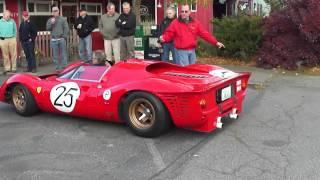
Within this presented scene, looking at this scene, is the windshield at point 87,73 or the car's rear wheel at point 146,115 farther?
the windshield at point 87,73

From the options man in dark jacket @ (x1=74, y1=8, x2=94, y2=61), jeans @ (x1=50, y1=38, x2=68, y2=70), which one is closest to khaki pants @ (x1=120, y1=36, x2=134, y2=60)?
man in dark jacket @ (x1=74, y1=8, x2=94, y2=61)

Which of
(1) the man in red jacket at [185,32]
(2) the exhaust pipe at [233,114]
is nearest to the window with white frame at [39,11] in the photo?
(1) the man in red jacket at [185,32]

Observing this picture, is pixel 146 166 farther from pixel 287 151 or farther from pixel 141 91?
pixel 287 151

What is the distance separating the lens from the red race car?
20.0 ft

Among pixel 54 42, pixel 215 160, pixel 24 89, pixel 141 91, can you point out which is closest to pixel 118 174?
pixel 215 160

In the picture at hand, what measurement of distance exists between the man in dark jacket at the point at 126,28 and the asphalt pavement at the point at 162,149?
4357 millimetres

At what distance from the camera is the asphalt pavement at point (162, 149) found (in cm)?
514

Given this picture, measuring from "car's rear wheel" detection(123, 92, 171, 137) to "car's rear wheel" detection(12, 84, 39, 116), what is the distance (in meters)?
1.73

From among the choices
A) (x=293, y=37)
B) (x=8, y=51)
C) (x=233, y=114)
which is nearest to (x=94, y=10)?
(x=8, y=51)

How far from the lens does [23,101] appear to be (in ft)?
24.9

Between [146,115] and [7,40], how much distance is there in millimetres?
7550

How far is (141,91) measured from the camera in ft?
20.8

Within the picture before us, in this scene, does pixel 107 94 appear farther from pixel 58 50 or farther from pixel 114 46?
pixel 58 50

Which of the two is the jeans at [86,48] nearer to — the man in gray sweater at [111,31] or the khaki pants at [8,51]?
the man in gray sweater at [111,31]
